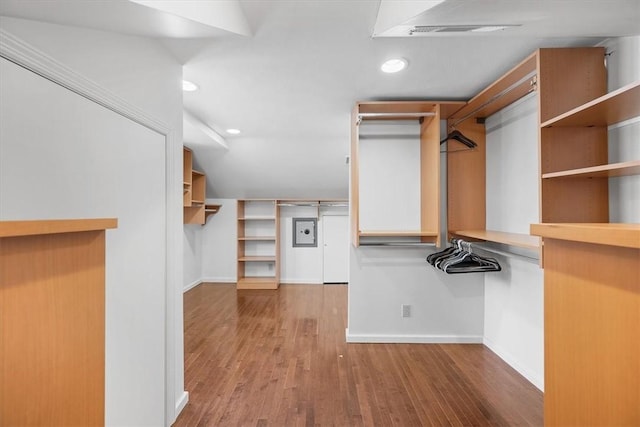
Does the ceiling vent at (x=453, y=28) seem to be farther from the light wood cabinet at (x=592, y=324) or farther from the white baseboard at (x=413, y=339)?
the white baseboard at (x=413, y=339)

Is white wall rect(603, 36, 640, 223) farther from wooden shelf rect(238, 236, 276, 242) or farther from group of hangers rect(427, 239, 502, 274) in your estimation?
Answer: wooden shelf rect(238, 236, 276, 242)

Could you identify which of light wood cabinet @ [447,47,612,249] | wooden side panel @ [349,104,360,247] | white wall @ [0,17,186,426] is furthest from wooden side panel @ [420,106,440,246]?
white wall @ [0,17,186,426]

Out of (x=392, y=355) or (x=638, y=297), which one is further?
(x=392, y=355)

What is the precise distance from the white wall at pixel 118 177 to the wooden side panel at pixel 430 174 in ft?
7.16

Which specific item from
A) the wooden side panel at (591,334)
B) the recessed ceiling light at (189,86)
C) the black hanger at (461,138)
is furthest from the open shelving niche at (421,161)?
the wooden side panel at (591,334)

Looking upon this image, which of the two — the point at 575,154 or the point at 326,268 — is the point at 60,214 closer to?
the point at 575,154

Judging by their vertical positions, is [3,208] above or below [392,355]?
above

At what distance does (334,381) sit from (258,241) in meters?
3.74

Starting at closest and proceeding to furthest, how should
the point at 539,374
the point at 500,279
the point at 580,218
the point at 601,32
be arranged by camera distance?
1. the point at 601,32
2. the point at 580,218
3. the point at 539,374
4. the point at 500,279

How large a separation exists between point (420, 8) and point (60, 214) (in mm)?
1669

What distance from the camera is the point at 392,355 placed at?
2754mm

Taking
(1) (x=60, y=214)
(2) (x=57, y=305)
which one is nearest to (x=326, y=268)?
(1) (x=60, y=214)

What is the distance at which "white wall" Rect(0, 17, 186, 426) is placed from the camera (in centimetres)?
97

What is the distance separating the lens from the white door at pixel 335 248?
5.68 m
